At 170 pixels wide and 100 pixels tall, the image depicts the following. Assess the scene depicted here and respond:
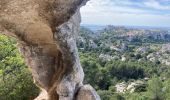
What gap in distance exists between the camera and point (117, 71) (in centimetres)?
9388

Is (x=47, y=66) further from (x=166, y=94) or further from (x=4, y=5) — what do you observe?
(x=166, y=94)

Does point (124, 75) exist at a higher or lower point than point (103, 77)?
lower

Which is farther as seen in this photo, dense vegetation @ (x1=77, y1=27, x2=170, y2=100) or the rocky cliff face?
dense vegetation @ (x1=77, y1=27, x2=170, y2=100)

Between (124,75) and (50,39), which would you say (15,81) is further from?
(124,75)

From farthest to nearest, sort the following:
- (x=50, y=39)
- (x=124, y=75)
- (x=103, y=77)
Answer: (x=124, y=75) → (x=103, y=77) → (x=50, y=39)

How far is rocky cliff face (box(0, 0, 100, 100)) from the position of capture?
11.5 m

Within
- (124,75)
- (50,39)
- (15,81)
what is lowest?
(124,75)

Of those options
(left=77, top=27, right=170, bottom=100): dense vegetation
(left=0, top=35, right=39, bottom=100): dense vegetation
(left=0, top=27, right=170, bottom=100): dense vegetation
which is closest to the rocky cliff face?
(left=0, top=35, right=39, bottom=100): dense vegetation

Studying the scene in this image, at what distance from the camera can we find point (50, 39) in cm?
1345

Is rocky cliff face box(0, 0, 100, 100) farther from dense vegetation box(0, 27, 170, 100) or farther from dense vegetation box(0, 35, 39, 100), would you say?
dense vegetation box(0, 27, 170, 100)

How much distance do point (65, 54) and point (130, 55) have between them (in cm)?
12194

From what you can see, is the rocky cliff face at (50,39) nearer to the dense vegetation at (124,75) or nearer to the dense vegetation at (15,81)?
the dense vegetation at (15,81)

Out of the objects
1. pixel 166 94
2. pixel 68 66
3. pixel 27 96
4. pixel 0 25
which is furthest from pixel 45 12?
Result: pixel 166 94

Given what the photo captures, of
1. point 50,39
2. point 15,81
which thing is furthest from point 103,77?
point 50,39
